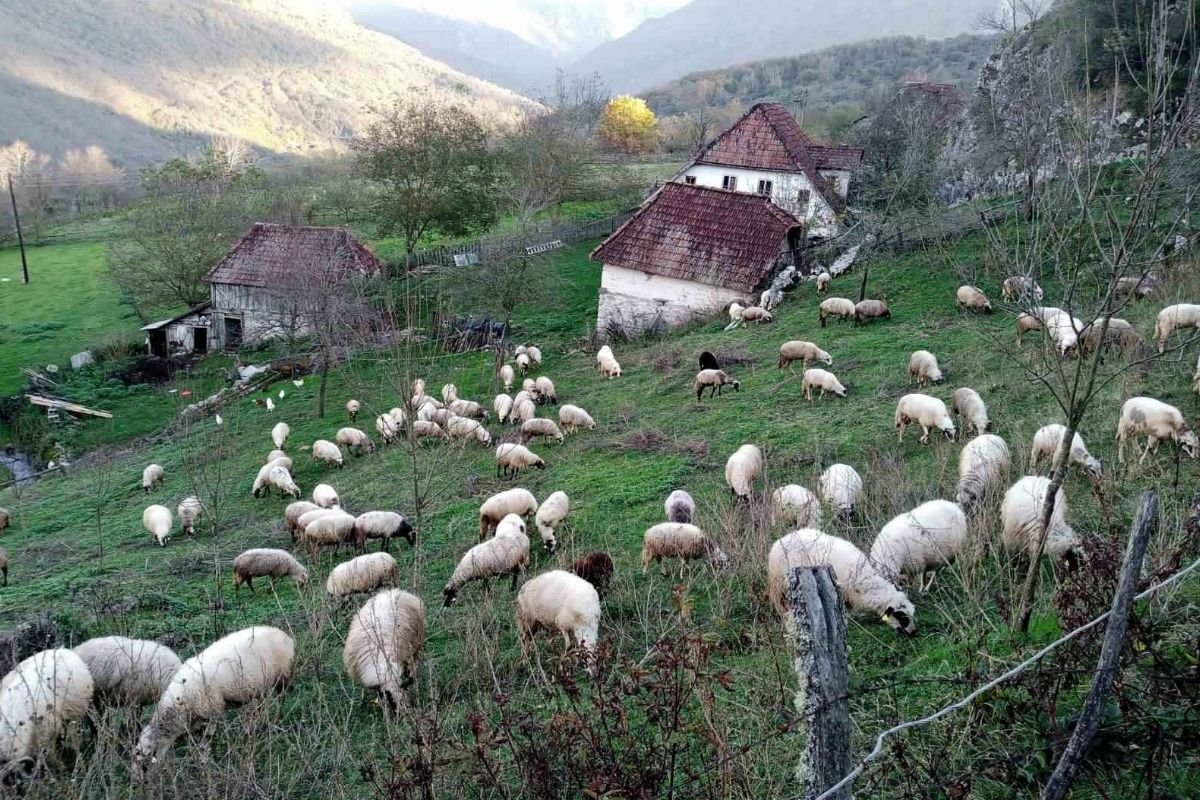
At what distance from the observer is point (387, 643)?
7234 millimetres

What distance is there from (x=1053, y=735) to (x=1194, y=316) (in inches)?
452

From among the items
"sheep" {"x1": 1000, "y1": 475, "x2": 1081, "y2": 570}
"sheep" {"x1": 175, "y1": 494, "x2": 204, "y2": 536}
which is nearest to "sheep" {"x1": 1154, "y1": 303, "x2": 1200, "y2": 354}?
"sheep" {"x1": 1000, "y1": 475, "x2": 1081, "y2": 570}

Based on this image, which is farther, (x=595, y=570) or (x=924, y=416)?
(x=924, y=416)

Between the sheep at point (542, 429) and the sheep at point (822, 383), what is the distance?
17.2 feet

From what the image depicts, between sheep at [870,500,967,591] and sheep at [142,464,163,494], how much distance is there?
1813 centimetres

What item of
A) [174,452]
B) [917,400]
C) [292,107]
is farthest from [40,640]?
[292,107]

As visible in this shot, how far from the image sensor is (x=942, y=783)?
401 centimetres

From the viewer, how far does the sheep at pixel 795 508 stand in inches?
344

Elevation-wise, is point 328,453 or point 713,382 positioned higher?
point 713,382

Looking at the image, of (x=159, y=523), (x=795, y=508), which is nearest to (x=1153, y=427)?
(x=795, y=508)

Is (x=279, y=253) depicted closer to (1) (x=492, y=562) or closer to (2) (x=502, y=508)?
(2) (x=502, y=508)

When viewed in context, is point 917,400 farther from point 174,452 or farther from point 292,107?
point 292,107

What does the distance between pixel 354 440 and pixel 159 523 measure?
549 cm

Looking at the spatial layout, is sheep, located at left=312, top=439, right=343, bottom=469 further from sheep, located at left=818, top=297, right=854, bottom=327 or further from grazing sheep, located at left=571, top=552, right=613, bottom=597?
sheep, located at left=818, top=297, right=854, bottom=327
